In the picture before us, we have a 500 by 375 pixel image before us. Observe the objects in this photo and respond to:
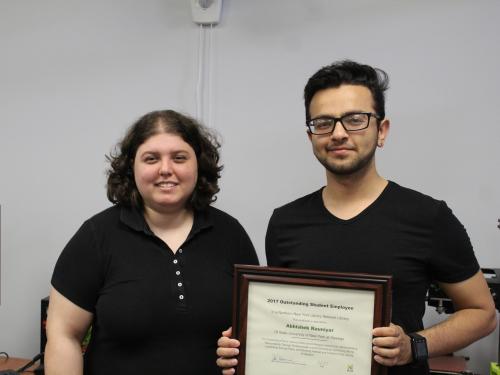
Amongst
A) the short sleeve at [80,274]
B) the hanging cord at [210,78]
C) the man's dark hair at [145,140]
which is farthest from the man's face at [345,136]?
the hanging cord at [210,78]

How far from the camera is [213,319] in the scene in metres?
1.25

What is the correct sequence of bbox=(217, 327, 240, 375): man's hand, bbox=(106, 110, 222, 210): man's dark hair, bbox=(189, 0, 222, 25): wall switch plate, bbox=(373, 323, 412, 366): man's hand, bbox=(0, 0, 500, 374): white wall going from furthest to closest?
bbox=(189, 0, 222, 25): wall switch plate → bbox=(0, 0, 500, 374): white wall → bbox=(106, 110, 222, 210): man's dark hair → bbox=(217, 327, 240, 375): man's hand → bbox=(373, 323, 412, 366): man's hand

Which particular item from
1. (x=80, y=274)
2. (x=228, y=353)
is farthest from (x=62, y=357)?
(x=228, y=353)

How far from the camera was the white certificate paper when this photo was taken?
1029 mm

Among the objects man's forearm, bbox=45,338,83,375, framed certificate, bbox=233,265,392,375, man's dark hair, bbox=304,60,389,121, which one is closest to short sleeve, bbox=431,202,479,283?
framed certificate, bbox=233,265,392,375

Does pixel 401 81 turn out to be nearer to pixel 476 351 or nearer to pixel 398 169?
pixel 398 169

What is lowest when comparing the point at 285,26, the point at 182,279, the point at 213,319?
the point at 213,319

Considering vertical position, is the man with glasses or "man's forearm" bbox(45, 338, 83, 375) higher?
the man with glasses

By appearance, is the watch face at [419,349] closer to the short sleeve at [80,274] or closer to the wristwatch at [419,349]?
the wristwatch at [419,349]

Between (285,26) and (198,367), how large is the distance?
4.96 feet

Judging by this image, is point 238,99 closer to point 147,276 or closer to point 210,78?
point 210,78

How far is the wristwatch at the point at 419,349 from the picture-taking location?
1.05 m

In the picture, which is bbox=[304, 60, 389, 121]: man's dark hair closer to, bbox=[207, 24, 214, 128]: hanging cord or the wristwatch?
the wristwatch

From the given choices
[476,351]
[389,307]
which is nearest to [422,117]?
[476,351]
